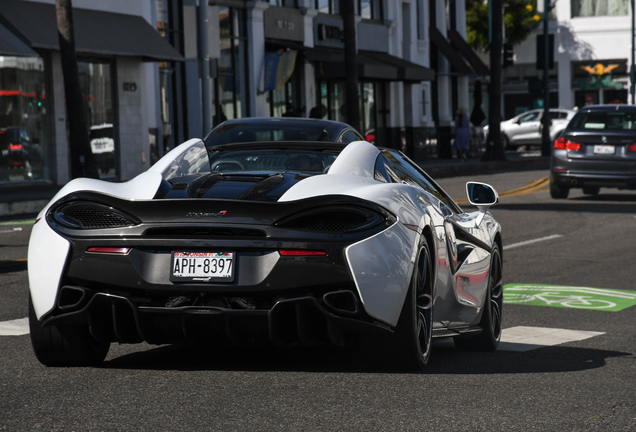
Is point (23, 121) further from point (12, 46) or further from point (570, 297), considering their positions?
point (570, 297)

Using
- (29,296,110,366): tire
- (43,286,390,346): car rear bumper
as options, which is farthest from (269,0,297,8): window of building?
(43,286,390,346): car rear bumper

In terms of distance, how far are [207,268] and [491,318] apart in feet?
7.67

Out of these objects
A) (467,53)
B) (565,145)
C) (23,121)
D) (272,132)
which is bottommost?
(565,145)

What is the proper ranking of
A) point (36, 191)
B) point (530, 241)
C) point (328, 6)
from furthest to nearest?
point (328, 6)
point (36, 191)
point (530, 241)

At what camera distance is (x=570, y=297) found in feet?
31.4

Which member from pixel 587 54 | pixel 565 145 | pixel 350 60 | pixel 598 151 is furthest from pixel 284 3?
pixel 587 54

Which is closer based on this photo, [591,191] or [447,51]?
[591,191]

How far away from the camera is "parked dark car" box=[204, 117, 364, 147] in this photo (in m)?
11.8

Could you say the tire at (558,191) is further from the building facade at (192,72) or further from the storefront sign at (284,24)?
the storefront sign at (284,24)

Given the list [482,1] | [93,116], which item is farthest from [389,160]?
[482,1]

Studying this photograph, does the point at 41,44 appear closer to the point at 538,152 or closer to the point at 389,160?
the point at 389,160

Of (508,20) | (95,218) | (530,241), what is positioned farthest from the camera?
(508,20)

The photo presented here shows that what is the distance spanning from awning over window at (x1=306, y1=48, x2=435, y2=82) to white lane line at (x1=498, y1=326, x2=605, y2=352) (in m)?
28.3

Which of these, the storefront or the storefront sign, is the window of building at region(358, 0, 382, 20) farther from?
the storefront
